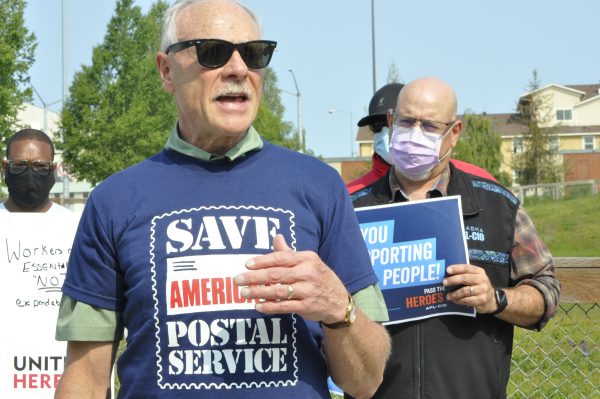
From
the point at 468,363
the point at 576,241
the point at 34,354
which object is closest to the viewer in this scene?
the point at 468,363

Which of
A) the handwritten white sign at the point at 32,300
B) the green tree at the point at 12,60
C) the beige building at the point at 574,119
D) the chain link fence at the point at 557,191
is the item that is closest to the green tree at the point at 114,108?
the green tree at the point at 12,60

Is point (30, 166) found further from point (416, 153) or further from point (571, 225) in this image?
point (571, 225)

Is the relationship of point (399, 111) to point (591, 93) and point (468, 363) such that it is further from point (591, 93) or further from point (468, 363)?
point (591, 93)

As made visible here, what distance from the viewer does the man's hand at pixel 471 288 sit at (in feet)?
12.1

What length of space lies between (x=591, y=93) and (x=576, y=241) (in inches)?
2596

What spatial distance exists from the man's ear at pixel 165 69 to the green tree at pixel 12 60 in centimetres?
2604

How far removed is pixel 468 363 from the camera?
12.5 ft

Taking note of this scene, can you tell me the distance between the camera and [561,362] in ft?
22.9

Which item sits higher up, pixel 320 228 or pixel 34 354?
pixel 320 228

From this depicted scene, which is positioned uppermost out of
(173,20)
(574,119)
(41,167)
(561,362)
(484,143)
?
(574,119)

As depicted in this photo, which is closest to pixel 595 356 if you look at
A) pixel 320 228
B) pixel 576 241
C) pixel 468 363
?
pixel 468 363

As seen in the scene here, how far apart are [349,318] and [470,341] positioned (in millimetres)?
1645

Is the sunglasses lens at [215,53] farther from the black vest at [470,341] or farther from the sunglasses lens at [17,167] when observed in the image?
the sunglasses lens at [17,167]

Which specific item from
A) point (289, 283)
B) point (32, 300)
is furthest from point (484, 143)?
point (289, 283)
